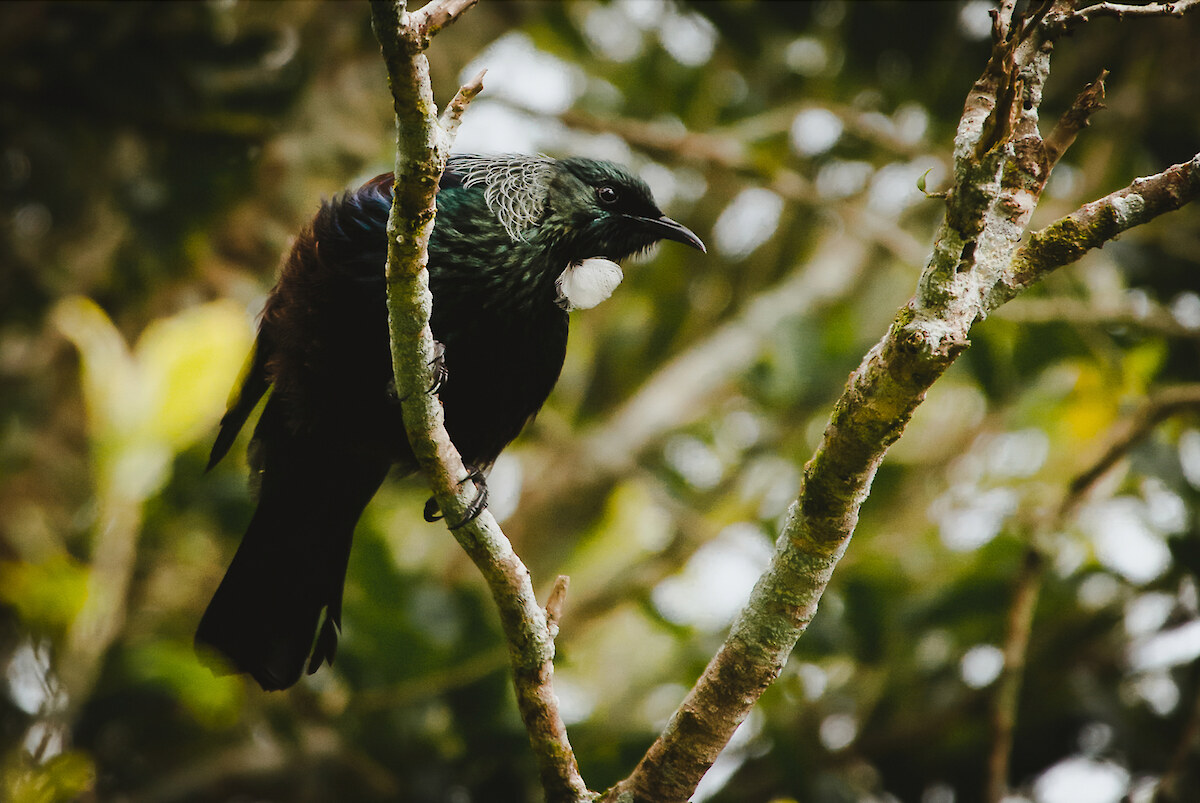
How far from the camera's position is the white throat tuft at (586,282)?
3188 millimetres

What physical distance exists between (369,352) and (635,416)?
2.60m

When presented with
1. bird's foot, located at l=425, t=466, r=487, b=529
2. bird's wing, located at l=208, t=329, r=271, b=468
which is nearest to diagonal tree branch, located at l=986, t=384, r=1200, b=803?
bird's foot, located at l=425, t=466, r=487, b=529

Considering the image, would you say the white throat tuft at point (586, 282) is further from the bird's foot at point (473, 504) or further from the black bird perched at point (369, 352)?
the bird's foot at point (473, 504)

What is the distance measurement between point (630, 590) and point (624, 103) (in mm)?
2907

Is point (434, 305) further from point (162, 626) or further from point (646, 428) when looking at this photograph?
point (162, 626)

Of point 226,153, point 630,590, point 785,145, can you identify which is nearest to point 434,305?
point 630,590

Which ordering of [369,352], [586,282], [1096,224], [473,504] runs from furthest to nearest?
1. [586,282]
2. [369,352]
3. [473,504]
4. [1096,224]

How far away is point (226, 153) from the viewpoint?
16.8 ft

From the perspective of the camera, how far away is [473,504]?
7.82ft

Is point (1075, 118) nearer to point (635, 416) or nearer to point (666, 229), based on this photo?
point (666, 229)

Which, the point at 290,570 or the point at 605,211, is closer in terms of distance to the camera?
the point at 605,211

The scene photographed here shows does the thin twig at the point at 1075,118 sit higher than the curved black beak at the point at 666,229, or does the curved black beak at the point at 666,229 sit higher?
the curved black beak at the point at 666,229

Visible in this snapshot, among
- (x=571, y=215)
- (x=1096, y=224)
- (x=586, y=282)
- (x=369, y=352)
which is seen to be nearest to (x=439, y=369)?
(x=369, y=352)

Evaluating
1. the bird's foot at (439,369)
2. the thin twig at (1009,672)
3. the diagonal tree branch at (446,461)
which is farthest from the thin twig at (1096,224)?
the thin twig at (1009,672)
